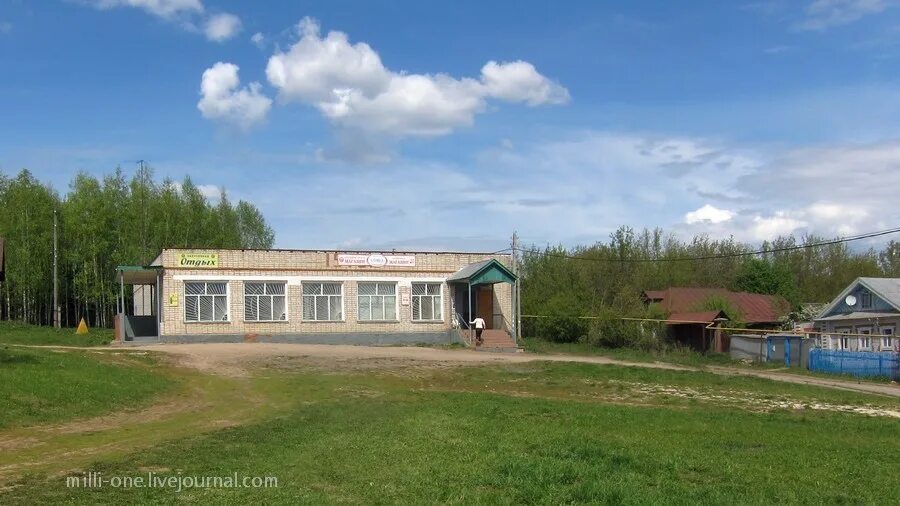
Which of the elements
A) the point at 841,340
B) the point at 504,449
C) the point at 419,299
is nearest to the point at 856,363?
the point at 841,340

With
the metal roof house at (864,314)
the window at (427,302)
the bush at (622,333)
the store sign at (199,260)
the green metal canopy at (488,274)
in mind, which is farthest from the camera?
the bush at (622,333)

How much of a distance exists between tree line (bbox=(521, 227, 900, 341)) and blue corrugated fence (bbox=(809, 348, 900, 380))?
515 inches

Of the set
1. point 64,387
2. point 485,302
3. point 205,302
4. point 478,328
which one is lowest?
point 64,387

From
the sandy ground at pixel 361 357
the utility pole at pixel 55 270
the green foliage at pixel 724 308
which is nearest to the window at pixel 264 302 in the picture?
the sandy ground at pixel 361 357

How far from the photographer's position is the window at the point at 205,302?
41.4 metres

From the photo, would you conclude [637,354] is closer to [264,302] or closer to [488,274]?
[488,274]

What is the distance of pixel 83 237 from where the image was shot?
59188 millimetres

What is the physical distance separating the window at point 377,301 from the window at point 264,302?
415cm

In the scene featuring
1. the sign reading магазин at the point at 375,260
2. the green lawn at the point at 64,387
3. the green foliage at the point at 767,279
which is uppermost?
the sign reading магазин at the point at 375,260

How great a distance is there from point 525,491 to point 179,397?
13457mm

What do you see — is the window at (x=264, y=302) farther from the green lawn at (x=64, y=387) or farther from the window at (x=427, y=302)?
the green lawn at (x=64, y=387)

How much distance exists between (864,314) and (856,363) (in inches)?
429

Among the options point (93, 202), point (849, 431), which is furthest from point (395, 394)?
point (93, 202)

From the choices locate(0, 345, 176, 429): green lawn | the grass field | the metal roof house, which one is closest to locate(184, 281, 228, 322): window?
locate(0, 345, 176, 429): green lawn
